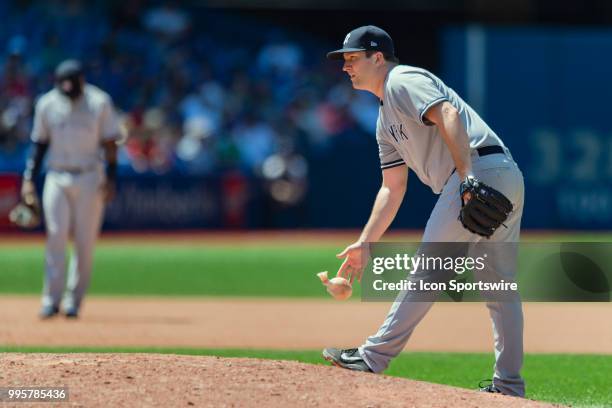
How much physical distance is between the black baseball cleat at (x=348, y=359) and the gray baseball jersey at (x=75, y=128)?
17.0 ft

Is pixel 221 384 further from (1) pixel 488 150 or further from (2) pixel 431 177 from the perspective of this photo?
(1) pixel 488 150

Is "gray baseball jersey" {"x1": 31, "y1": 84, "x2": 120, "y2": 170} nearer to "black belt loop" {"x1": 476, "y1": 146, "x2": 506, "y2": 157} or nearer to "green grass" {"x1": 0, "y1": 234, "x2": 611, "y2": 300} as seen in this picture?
"green grass" {"x1": 0, "y1": 234, "x2": 611, "y2": 300}

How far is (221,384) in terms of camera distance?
5.35m

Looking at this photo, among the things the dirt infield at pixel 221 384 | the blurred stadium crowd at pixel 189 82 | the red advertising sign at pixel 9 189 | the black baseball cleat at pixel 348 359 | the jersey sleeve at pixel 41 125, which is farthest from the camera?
the blurred stadium crowd at pixel 189 82

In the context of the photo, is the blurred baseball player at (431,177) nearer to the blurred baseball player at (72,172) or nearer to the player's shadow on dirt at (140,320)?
the player's shadow on dirt at (140,320)

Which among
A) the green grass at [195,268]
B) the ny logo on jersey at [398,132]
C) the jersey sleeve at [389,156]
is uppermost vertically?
the ny logo on jersey at [398,132]

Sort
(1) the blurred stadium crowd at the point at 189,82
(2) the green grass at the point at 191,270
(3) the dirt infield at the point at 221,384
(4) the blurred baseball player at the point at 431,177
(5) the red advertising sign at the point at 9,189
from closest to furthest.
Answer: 1. (3) the dirt infield at the point at 221,384
2. (4) the blurred baseball player at the point at 431,177
3. (2) the green grass at the point at 191,270
4. (5) the red advertising sign at the point at 9,189
5. (1) the blurred stadium crowd at the point at 189,82

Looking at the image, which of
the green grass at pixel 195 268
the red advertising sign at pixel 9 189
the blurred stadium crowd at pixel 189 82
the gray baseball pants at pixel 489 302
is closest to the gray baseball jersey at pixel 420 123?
the gray baseball pants at pixel 489 302

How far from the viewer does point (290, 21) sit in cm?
2598

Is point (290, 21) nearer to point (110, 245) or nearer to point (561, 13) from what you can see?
point (561, 13)

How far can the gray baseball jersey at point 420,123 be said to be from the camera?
225 inches

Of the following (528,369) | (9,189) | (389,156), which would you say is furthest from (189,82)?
(389,156)

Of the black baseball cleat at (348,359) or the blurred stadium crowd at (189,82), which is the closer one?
the black baseball cleat at (348,359)

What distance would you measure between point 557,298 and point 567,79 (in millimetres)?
11864
